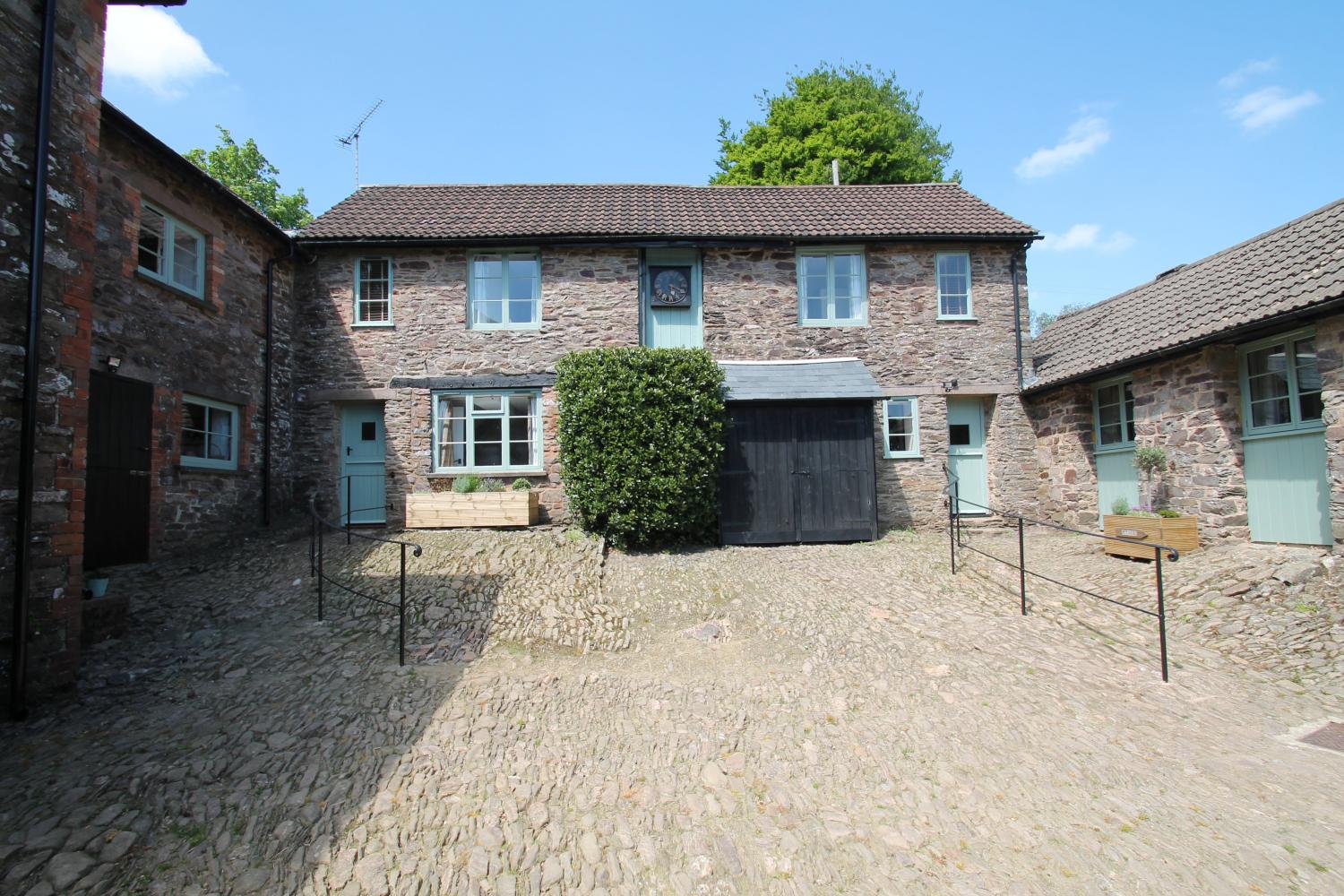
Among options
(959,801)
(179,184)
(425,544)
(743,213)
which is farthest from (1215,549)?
(179,184)

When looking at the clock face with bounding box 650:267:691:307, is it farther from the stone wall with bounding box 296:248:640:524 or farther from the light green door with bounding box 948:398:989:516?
the light green door with bounding box 948:398:989:516

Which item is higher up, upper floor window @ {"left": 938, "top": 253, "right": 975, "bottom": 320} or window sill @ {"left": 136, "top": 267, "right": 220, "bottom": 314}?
upper floor window @ {"left": 938, "top": 253, "right": 975, "bottom": 320}

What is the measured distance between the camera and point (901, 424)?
1133 cm

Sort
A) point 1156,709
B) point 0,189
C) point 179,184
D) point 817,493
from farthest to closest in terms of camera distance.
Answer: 1. point 817,493
2. point 179,184
3. point 1156,709
4. point 0,189

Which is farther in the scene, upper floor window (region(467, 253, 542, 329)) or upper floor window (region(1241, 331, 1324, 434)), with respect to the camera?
upper floor window (region(467, 253, 542, 329))

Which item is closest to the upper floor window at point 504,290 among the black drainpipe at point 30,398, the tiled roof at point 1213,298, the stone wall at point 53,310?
the stone wall at point 53,310

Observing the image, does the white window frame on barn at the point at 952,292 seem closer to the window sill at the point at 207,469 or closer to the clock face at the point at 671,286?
the clock face at the point at 671,286

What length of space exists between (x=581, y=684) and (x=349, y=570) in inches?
169

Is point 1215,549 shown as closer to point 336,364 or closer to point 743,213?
point 743,213

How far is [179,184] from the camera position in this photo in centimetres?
855

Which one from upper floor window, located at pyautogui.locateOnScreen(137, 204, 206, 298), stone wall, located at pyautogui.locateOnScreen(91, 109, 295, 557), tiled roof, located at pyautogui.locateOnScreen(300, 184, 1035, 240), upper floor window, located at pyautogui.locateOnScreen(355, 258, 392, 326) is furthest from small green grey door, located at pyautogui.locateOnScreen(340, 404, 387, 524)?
tiled roof, located at pyautogui.locateOnScreen(300, 184, 1035, 240)

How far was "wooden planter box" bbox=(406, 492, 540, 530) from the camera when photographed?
9.90 m

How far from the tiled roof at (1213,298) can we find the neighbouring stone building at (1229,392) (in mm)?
25

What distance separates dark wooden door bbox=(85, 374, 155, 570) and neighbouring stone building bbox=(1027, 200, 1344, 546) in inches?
527
